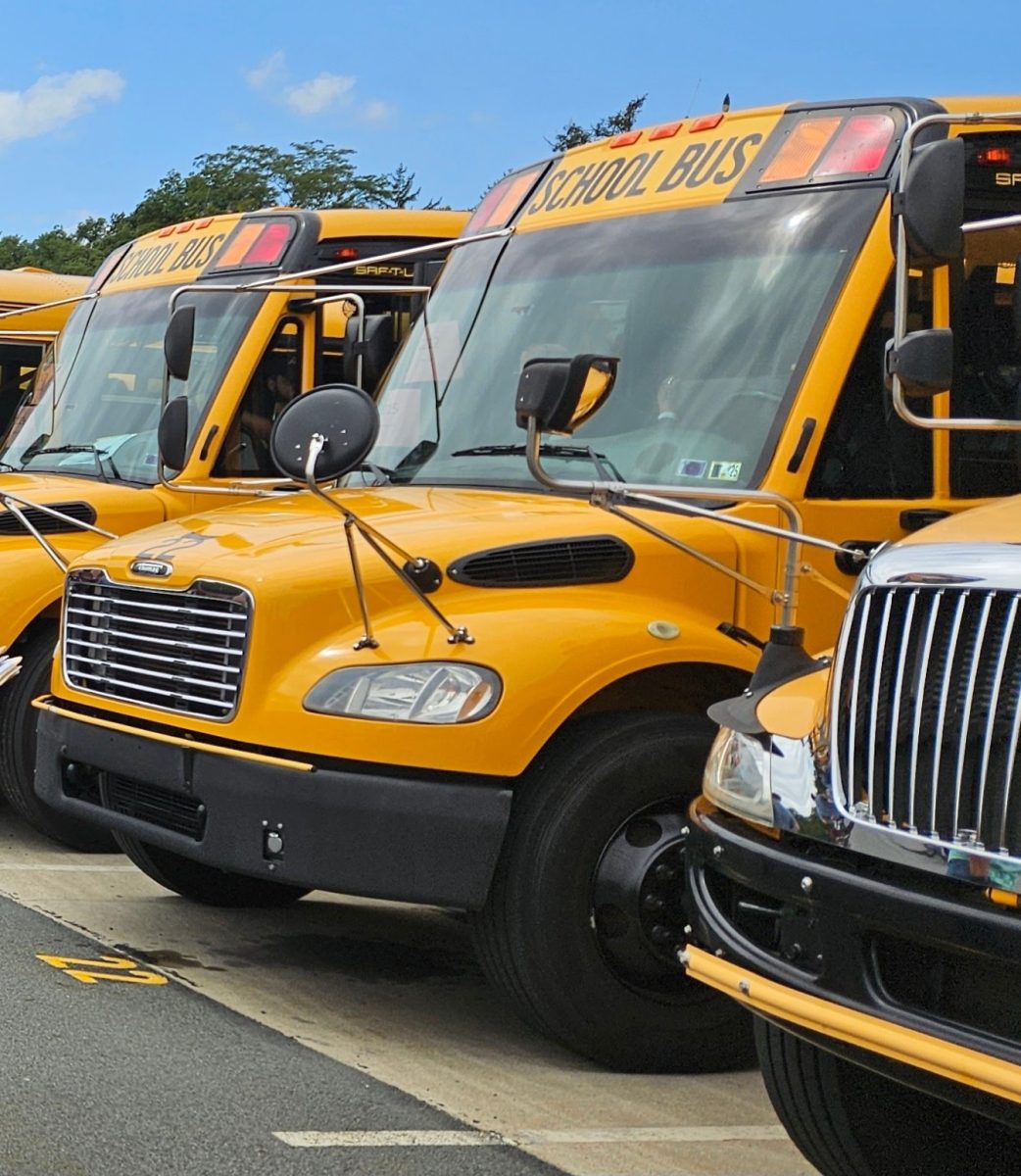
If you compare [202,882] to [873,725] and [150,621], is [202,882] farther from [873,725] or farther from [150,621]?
[873,725]

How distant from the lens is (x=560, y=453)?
629cm

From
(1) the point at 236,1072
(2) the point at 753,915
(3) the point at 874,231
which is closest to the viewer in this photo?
(2) the point at 753,915

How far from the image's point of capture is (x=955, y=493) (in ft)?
20.5

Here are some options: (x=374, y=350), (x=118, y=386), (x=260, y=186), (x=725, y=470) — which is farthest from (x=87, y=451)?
(x=260, y=186)

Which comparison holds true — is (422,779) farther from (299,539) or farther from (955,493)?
(955,493)

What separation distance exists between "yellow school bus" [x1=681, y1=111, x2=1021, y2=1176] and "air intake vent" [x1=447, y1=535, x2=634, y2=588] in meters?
1.47

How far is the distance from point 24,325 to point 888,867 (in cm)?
1175

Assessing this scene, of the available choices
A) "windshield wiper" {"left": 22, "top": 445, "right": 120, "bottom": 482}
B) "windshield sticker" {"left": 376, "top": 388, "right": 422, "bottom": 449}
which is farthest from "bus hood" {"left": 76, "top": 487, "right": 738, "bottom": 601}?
"windshield wiper" {"left": 22, "top": 445, "right": 120, "bottom": 482}

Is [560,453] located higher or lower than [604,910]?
higher

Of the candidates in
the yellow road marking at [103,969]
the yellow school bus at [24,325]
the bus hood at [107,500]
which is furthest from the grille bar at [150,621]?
the yellow school bus at [24,325]

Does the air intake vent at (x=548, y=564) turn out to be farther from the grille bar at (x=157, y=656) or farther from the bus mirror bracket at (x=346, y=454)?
the grille bar at (x=157, y=656)

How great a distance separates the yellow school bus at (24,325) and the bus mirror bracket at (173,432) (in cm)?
283

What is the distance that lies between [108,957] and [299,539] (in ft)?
5.04

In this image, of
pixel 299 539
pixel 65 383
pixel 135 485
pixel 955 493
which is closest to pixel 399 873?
pixel 299 539
